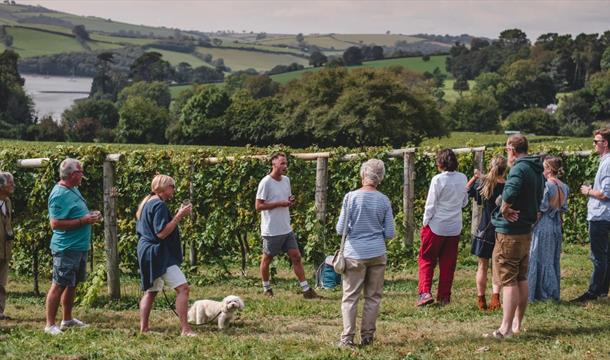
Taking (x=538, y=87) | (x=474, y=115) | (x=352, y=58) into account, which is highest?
(x=352, y=58)

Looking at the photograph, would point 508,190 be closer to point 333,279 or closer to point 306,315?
point 306,315

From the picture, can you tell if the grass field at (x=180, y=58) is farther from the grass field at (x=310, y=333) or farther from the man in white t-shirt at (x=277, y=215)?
the grass field at (x=310, y=333)

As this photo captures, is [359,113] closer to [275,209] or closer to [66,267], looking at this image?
[275,209]

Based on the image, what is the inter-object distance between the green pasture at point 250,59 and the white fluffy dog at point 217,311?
169 meters

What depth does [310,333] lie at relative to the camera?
781cm

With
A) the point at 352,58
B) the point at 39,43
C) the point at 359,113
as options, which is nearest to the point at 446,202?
the point at 359,113

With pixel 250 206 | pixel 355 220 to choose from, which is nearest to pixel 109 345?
pixel 355 220

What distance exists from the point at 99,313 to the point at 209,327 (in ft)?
5.73

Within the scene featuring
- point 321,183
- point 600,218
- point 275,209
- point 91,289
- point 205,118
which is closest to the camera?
point 600,218

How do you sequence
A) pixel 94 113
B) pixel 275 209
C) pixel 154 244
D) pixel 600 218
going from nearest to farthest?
pixel 154 244, pixel 600 218, pixel 275 209, pixel 94 113

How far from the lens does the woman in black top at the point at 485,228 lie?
28.3 feet

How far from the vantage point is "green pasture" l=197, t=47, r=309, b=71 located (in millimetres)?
178363

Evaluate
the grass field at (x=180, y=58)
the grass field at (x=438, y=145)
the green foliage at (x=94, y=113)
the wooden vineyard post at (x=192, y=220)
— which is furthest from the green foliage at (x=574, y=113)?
the grass field at (x=180, y=58)

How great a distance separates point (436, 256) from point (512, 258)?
1.91 meters
